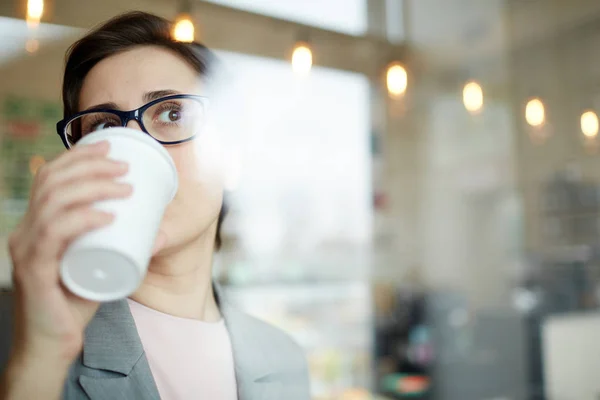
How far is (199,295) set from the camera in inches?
21.8

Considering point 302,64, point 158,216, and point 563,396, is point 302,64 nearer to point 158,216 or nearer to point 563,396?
point 158,216

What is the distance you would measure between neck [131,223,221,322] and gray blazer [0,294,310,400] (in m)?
0.02

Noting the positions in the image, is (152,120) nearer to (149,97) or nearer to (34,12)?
(149,97)

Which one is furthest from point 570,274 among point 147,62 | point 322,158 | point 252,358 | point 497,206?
point 147,62

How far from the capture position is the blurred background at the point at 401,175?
64 cm

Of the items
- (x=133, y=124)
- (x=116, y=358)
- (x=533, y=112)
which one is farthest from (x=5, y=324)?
(x=533, y=112)

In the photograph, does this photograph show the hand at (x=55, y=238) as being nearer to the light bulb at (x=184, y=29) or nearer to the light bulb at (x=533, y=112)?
the light bulb at (x=184, y=29)

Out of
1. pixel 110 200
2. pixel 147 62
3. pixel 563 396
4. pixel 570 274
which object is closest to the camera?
pixel 110 200

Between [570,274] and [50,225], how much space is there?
2.24 m

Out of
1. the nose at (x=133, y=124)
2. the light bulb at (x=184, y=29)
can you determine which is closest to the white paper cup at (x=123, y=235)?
the nose at (x=133, y=124)

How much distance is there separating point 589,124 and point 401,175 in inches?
86.6

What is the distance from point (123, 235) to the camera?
34 cm

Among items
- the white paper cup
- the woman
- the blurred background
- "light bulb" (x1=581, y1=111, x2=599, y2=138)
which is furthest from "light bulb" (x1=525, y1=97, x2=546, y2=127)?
the white paper cup

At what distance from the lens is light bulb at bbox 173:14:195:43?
1.82 ft
